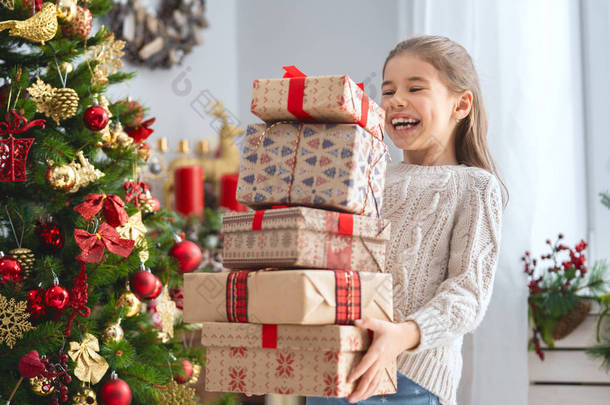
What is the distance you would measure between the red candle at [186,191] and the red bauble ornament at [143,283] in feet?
3.81

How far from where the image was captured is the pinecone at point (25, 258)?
1321 millimetres

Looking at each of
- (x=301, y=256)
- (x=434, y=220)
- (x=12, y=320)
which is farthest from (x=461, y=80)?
(x=12, y=320)

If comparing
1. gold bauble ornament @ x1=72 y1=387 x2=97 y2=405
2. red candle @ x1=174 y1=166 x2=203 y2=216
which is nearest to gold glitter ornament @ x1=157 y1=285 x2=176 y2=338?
gold bauble ornament @ x1=72 y1=387 x2=97 y2=405

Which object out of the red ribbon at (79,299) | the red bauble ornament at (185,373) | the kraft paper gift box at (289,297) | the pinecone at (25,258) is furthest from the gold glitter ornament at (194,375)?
the kraft paper gift box at (289,297)

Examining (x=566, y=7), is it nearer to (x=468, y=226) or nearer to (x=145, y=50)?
(x=468, y=226)

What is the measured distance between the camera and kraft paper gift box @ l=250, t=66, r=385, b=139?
834mm

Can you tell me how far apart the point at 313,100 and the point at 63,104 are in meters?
0.75

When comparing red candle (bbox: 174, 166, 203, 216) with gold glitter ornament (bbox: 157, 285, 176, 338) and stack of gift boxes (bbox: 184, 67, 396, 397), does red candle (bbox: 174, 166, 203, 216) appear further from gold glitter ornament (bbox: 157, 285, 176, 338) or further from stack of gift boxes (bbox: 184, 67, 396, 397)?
stack of gift boxes (bbox: 184, 67, 396, 397)

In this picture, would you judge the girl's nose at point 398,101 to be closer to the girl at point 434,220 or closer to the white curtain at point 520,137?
the girl at point 434,220

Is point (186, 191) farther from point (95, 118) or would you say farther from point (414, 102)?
point (414, 102)

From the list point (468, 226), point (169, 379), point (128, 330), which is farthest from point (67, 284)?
point (468, 226)

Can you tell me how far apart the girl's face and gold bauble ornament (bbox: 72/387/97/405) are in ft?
2.70

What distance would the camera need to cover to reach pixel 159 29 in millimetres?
2756

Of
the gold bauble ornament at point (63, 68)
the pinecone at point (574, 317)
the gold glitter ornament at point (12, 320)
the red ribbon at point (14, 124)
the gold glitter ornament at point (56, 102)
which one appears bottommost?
the pinecone at point (574, 317)
